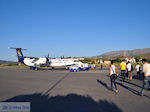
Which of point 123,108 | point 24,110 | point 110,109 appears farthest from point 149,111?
point 24,110

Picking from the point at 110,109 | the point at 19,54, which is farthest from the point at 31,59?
the point at 110,109

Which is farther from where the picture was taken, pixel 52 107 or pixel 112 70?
pixel 112 70

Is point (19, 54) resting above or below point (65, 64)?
above

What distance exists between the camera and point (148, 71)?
6668mm

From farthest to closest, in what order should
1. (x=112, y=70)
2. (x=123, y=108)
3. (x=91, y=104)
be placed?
(x=112, y=70) < (x=91, y=104) < (x=123, y=108)

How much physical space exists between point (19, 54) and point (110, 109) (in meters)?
35.6

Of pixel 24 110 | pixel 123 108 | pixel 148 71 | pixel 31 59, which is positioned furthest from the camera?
pixel 31 59

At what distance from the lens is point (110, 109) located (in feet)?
15.7

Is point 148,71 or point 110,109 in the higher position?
point 148,71

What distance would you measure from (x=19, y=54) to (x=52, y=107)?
113 feet

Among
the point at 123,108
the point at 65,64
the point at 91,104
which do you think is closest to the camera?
the point at 123,108

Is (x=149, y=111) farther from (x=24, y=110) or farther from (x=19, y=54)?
(x=19, y=54)

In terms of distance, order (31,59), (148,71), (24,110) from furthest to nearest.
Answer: (31,59), (148,71), (24,110)

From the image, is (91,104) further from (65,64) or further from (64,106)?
(65,64)
